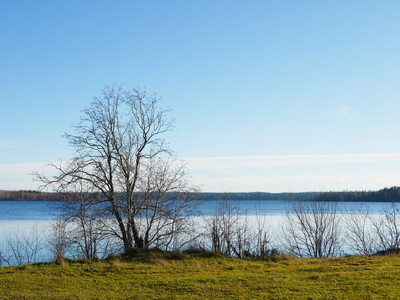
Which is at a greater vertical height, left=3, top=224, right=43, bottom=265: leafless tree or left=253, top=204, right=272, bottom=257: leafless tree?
left=253, top=204, right=272, bottom=257: leafless tree

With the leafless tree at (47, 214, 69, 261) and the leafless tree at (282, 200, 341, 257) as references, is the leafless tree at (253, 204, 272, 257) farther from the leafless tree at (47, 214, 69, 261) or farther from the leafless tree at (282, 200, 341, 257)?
the leafless tree at (47, 214, 69, 261)

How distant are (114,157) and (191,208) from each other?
18.7ft

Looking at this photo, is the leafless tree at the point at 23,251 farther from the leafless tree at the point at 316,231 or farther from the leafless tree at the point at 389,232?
the leafless tree at the point at 389,232

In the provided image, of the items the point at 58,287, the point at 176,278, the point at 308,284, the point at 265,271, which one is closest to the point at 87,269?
the point at 58,287

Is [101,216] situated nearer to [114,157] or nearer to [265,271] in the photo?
[114,157]

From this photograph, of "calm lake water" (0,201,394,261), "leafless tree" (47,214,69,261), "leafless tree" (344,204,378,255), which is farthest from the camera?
"calm lake water" (0,201,394,261)

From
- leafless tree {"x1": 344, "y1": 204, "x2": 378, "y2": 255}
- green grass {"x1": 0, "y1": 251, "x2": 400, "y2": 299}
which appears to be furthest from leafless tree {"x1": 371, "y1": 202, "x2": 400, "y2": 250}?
green grass {"x1": 0, "y1": 251, "x2": 400, "y2": 299}

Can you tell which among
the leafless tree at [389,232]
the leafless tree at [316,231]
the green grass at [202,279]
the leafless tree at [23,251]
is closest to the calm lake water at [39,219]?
the leafless tree at [23,251]

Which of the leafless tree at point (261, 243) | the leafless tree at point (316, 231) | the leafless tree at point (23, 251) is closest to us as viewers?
the leafless tree at point (261, 243)

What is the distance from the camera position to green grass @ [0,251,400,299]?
34.3 feet

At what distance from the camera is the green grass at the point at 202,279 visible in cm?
1047

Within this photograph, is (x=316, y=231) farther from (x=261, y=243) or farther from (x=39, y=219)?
(x=39, y=219)

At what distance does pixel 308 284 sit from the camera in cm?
1152

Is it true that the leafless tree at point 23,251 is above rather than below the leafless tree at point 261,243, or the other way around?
below
